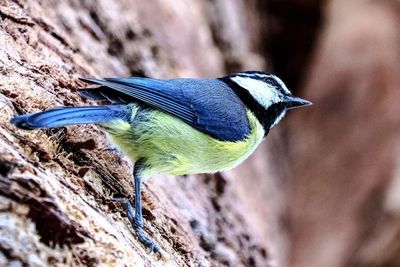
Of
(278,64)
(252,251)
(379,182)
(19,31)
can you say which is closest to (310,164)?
(379,182)

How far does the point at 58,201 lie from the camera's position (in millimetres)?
2086

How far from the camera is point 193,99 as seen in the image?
3082 millimetres

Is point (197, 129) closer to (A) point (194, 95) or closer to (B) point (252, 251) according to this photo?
(A) point (194, 95)

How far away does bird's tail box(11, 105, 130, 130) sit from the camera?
6.96 feet

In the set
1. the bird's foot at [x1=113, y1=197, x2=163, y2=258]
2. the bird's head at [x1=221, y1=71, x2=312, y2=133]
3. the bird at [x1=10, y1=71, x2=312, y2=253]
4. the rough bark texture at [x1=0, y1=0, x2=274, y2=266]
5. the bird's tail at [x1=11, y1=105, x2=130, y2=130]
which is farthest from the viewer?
the bird's head at [x1=221, y1=71, x2=312, y2=133]

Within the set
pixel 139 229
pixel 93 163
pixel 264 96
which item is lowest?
pixel 139 229

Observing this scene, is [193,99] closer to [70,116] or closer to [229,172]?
[70,116]

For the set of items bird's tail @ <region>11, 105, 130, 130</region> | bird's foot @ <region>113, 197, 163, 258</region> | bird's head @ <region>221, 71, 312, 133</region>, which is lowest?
bird's foot @ <region>113, 197, 163, 258</region>

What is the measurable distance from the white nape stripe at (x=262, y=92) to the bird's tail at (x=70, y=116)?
2.80 feet

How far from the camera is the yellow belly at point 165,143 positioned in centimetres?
281

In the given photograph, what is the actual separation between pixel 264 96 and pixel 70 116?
1.36m

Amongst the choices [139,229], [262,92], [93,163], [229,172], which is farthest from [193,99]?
[229,172]

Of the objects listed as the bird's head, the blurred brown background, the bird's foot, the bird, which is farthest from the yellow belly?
the bird's head

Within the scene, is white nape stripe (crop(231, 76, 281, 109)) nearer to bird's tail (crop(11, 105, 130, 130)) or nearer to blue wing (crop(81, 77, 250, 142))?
blue wing (crop(81, 77, 250, 142))
